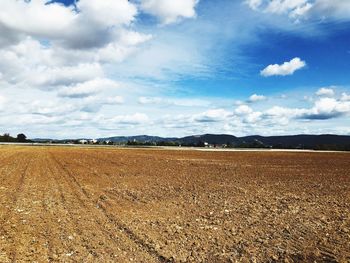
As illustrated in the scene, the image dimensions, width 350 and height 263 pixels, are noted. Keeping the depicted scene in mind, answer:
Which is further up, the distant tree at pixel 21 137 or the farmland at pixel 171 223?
the distant tree at pixel 21 137

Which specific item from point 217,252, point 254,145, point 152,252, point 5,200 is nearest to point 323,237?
point 217,252

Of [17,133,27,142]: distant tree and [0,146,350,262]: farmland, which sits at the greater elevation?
[17,133,27,142]: distant tree

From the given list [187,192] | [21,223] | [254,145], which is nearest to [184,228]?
[21,223]

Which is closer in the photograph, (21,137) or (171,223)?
(171,223)

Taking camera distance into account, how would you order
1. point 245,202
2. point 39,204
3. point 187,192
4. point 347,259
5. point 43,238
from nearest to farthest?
point 347,259 → point 43,238 → point 39,204 → point 245,202 → point 187,192

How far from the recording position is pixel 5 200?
15305mm

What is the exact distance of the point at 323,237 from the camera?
10.5 meters

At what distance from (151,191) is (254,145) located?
11427 centimetres

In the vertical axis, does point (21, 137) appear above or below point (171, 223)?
above

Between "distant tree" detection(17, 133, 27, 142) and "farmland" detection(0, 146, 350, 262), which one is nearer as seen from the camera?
"farmland" detection(0, 146, 350, 262)

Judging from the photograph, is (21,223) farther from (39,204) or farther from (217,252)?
(217,252)

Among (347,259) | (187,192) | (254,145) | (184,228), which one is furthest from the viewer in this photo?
(254,145)

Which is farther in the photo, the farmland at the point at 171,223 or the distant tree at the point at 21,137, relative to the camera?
the distant tree at the point at 21,137

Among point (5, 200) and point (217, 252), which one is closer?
point (217, 252)
